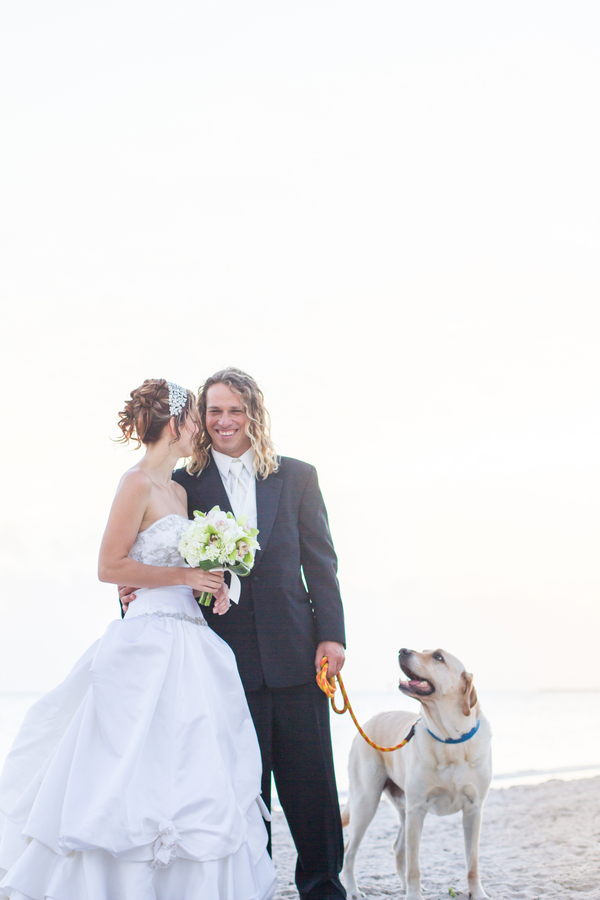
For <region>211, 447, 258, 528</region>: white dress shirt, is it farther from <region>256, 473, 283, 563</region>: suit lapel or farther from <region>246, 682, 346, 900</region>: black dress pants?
<region>246, 682, 346, 900</region>: black dress pants

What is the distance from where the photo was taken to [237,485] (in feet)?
12.0

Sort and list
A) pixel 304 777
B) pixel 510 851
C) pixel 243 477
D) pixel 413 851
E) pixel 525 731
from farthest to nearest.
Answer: pixel 525 731 → pixel 510 851 → pixel 413 851 → pixel 243 477 → pixel 304 777

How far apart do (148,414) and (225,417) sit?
39 centimetres

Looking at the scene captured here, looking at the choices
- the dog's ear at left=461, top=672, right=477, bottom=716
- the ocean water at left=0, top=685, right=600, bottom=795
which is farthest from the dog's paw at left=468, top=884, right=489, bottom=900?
the ocean water at left=0, top=685, right=600, bottom=795

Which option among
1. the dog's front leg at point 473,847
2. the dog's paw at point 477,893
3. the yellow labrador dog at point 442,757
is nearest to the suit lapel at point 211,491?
the yellow labrador dog at point 442,757

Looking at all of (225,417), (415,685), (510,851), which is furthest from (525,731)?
(225,417)

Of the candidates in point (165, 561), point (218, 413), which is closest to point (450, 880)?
point (165, 561)

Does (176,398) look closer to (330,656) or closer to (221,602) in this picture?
(221,602)

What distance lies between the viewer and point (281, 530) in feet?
11.6

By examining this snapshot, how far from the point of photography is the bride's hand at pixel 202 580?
10.2 ft

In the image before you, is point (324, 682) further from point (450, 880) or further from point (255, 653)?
point (450, 880)

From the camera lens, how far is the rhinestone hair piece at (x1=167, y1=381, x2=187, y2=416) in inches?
134

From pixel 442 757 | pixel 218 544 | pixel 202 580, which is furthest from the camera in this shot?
pixel 442 757

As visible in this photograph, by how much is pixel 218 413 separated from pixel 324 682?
53.5 inches
